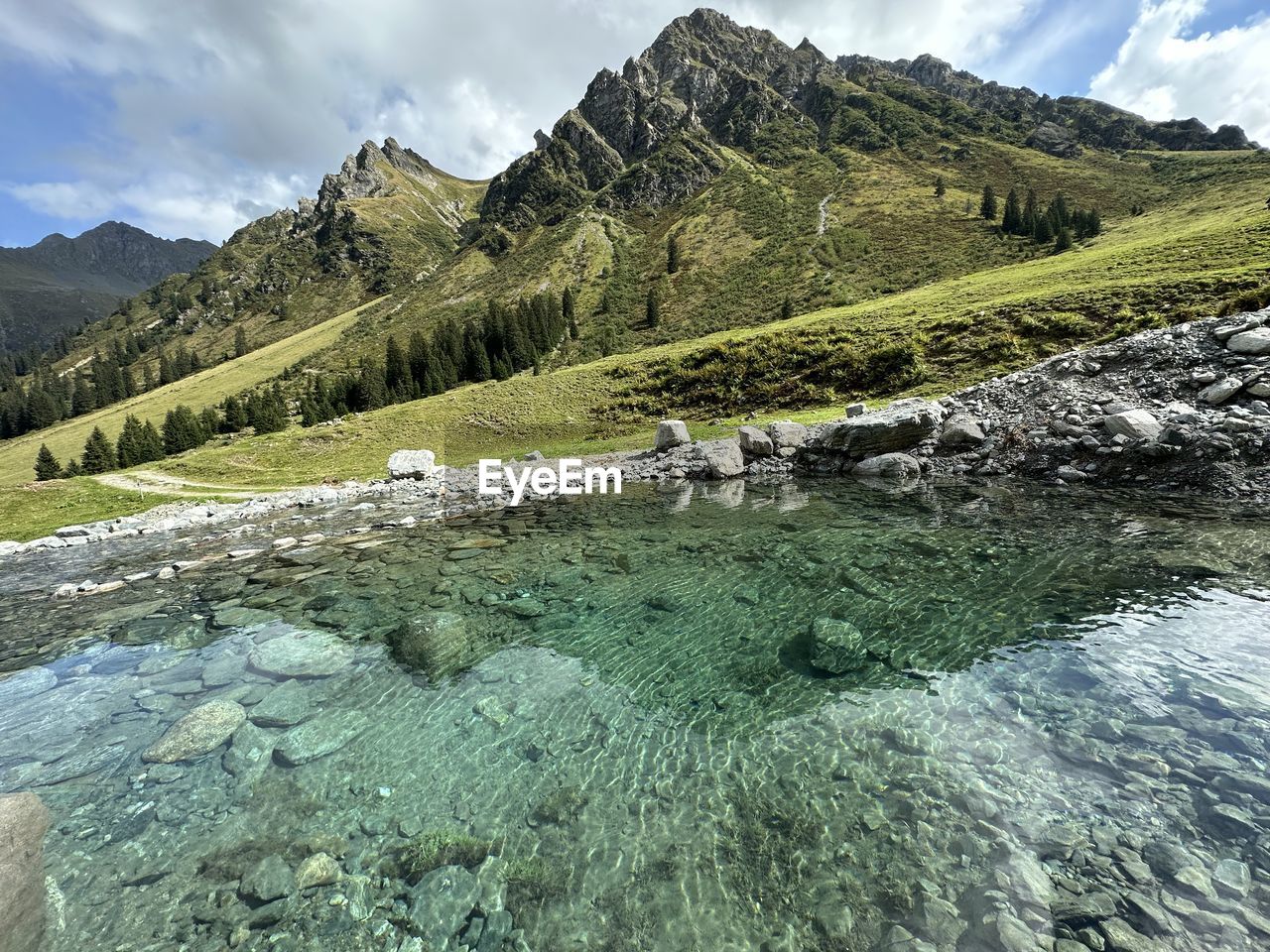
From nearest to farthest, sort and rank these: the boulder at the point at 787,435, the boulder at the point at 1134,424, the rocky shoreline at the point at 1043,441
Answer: the rocky shoreline at the point at 1043,441, the boulder at the point at 1134,424, the boulder at the point at 787,435

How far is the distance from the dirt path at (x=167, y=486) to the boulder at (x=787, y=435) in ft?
126

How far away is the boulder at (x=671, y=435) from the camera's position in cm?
3741

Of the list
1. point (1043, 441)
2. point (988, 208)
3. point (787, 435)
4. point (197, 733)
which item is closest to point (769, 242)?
point (988, 208)

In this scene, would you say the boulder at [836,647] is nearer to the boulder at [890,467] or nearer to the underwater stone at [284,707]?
the underwater stone at [284,707]

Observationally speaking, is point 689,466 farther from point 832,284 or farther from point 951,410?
point 832,284

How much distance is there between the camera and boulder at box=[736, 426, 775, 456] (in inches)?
1201

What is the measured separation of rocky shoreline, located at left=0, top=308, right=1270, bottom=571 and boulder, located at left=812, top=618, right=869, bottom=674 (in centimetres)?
1536

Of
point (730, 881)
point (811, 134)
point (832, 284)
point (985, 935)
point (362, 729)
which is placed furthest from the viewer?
point (811, 134)

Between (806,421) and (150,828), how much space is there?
37151mm

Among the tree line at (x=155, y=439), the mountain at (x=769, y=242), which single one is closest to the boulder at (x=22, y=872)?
the mountain at (x=769, y=242)

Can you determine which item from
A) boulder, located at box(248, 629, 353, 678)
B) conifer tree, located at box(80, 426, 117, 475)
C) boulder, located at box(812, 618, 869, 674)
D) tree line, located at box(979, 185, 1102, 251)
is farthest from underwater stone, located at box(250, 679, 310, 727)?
tree line, located at box(979, 185, 1102, 251)

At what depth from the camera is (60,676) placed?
10.2 meters

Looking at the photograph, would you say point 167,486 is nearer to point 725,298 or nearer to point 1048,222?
point 725,298

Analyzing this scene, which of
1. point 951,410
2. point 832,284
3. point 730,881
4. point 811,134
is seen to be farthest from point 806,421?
point 811,134
